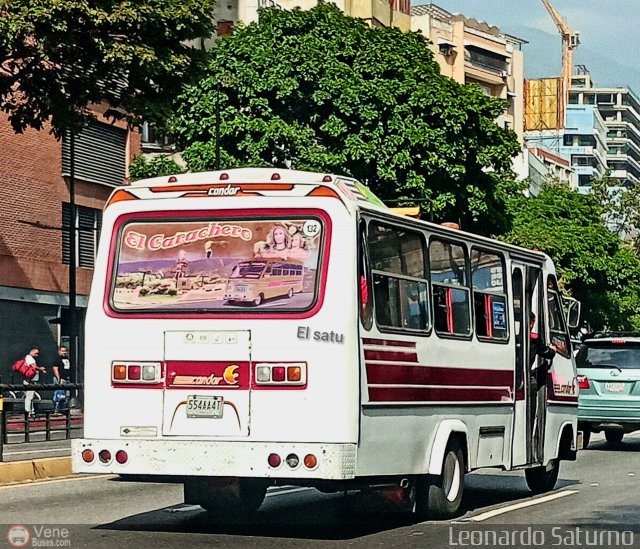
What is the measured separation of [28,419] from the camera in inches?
764

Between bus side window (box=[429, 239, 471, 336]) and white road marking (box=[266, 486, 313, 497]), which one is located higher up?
bus side window (box=[429, 239, 471, 336])

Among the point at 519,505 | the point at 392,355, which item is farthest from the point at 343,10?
the point at 392,355

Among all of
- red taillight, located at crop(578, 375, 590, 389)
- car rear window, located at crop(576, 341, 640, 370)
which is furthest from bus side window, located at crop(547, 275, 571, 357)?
car rear window, located at crop(576, 341, 640, 370)

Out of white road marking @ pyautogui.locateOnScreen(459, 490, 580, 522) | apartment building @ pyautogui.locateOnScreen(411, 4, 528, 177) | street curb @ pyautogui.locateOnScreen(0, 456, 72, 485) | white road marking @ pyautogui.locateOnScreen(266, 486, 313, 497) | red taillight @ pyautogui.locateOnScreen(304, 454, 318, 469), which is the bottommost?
white road marking @ pyautogui.locateOnScreen(459, 490, 580, 522)

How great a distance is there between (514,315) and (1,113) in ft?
82.4

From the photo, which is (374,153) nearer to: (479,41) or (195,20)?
(195,20)

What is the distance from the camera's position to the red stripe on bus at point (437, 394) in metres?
11.9

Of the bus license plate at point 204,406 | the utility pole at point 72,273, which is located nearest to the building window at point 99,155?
the utility pole at point 72,273

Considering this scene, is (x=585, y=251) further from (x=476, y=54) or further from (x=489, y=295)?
(x=489, y=295)

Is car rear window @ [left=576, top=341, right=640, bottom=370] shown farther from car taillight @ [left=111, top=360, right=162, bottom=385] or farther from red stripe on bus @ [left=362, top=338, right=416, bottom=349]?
car taillight @ [left=111, top=360, right=162, bottom=385]

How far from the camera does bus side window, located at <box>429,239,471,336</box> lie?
1311cm

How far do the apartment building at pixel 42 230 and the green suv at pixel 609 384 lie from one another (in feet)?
57.2

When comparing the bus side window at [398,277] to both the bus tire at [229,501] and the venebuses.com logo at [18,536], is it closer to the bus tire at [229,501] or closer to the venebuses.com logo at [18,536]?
the bus tire at [229,501]

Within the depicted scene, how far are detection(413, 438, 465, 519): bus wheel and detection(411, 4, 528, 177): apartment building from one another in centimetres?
Answer: 7477
